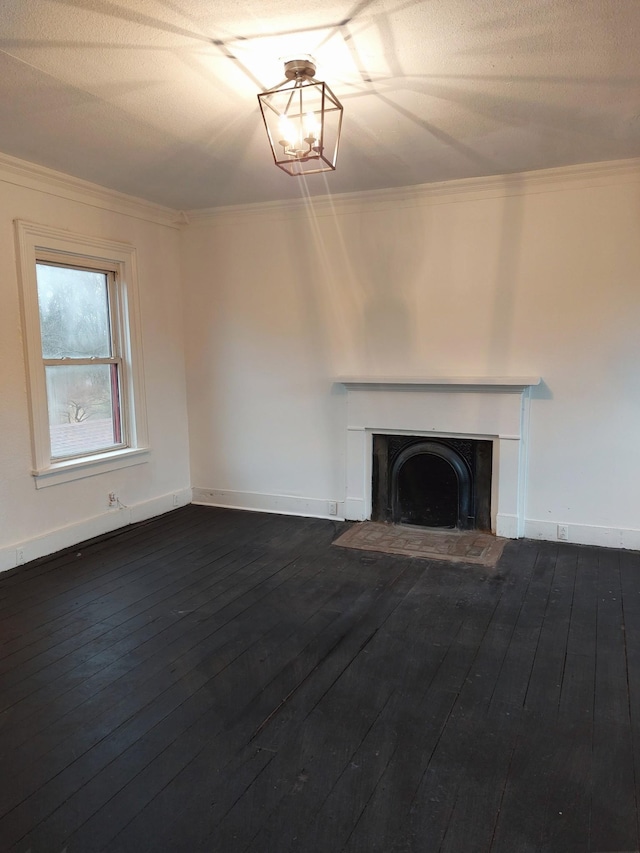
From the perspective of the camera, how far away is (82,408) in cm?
406

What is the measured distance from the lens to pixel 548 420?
388cm

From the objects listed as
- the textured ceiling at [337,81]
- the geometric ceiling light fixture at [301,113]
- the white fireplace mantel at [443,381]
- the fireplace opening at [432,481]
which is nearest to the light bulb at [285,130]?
the geometric ceiling light fixture at [301,113]

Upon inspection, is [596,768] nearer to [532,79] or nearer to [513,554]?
[513,554]

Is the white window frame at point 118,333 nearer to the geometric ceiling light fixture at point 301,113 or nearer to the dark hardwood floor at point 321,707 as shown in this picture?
the dark hardwood floor at point 321,707

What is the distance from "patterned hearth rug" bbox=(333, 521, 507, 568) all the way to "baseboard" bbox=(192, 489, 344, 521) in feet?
1.08

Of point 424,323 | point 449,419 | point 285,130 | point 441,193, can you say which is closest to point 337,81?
point 285,130

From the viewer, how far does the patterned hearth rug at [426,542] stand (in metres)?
3.69

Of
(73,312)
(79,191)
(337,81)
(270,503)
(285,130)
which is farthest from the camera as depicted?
(270,503)

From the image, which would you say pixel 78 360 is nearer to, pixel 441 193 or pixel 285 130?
pixel 285 130

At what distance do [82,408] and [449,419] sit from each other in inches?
105

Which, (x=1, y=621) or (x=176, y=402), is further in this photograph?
(x=176, y=402)

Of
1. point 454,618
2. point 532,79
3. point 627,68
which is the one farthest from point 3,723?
point 627,68

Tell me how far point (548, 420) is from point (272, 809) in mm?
3046

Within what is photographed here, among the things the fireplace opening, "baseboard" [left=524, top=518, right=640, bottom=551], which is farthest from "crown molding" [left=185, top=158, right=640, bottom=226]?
"baseboard" [left=524, top=518, right=640, bottom=551]
